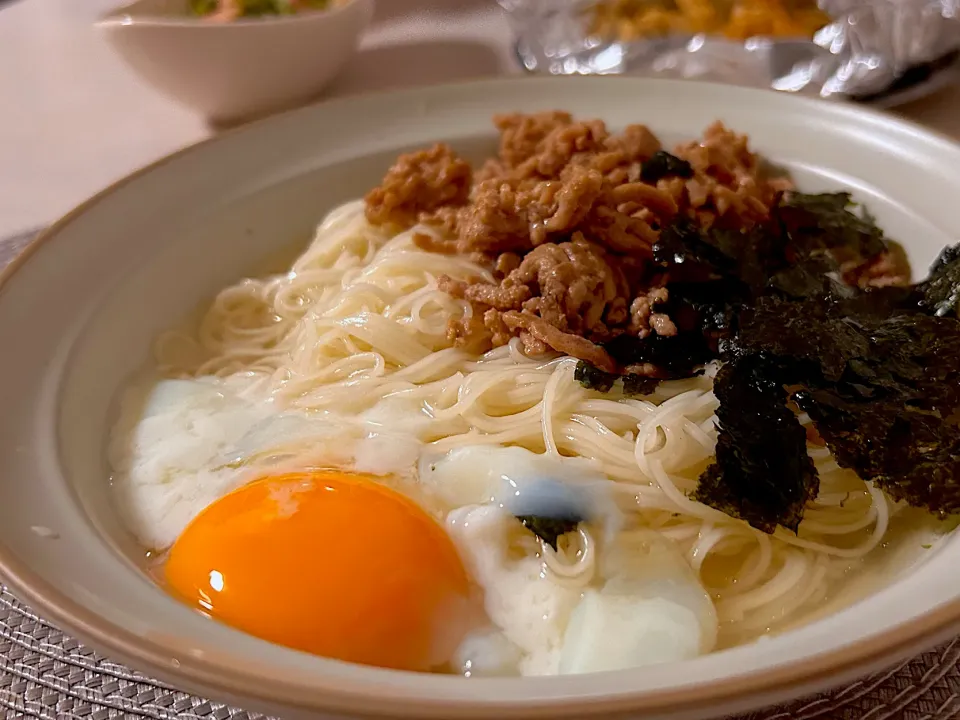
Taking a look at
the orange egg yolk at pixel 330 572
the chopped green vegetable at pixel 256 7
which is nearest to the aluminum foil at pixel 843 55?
the chopped green vegetable at pixel 256 7

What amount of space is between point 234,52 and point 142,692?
2.44 m

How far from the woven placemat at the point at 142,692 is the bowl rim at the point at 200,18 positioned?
2225mm

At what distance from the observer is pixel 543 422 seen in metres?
1.85

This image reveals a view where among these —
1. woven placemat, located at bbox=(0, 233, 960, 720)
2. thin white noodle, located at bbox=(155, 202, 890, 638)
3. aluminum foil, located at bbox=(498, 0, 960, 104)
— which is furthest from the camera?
aluminum foil, located at bbox=(498, 0, 960, 104)

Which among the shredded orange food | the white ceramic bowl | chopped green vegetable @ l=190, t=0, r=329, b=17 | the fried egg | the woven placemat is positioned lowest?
the woven placemat

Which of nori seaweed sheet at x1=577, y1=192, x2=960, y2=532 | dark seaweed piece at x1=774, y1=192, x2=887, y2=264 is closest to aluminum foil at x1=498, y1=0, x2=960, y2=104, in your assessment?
dark seaweed piece at x1=774, y1=192, x2=887, y2=264

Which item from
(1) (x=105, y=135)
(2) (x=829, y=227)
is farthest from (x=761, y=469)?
(1) (x=105, y=135)

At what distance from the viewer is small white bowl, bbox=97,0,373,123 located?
2.98 meters

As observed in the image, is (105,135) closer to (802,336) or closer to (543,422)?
(543,422)

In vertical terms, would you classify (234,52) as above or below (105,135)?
above

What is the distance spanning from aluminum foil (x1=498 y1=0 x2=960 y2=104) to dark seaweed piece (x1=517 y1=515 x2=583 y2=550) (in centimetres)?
189

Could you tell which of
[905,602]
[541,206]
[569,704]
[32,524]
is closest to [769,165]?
[541,206]

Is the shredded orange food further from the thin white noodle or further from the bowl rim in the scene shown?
the thin white noodle

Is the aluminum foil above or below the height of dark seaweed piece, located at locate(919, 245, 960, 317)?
above
